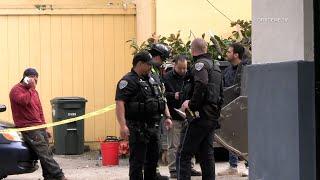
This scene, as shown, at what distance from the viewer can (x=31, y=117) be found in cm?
951

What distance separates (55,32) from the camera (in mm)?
14047

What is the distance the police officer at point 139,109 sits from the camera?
7.62 metres

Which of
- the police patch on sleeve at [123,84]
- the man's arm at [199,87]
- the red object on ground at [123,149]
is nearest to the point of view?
the man's arm at [199,87]

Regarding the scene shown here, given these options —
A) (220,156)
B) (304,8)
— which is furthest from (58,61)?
(304,8)

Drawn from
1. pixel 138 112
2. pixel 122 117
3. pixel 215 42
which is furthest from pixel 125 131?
pixel 215 42

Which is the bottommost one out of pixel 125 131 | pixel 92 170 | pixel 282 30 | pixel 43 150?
pixel 92 170

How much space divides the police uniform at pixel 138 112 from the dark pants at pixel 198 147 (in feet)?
1.42

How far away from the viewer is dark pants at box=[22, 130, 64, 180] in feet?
30.8

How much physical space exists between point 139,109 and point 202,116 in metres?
0.78

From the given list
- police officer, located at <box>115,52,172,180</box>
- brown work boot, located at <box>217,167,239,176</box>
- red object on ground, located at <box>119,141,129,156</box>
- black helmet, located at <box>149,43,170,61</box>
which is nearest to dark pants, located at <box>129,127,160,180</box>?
police officer, located at <box>115,52,172,180</box>

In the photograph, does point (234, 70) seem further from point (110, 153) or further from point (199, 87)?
point (110, 153)

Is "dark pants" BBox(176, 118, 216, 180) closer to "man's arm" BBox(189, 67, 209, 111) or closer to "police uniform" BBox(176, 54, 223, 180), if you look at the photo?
"police uniform" BBox(176, 54, 223, 180)

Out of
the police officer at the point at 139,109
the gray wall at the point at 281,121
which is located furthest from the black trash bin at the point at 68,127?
the gray wall at the point at 281,121

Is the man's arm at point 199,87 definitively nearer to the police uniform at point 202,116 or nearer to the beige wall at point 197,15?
the police uniform at point 202,116
